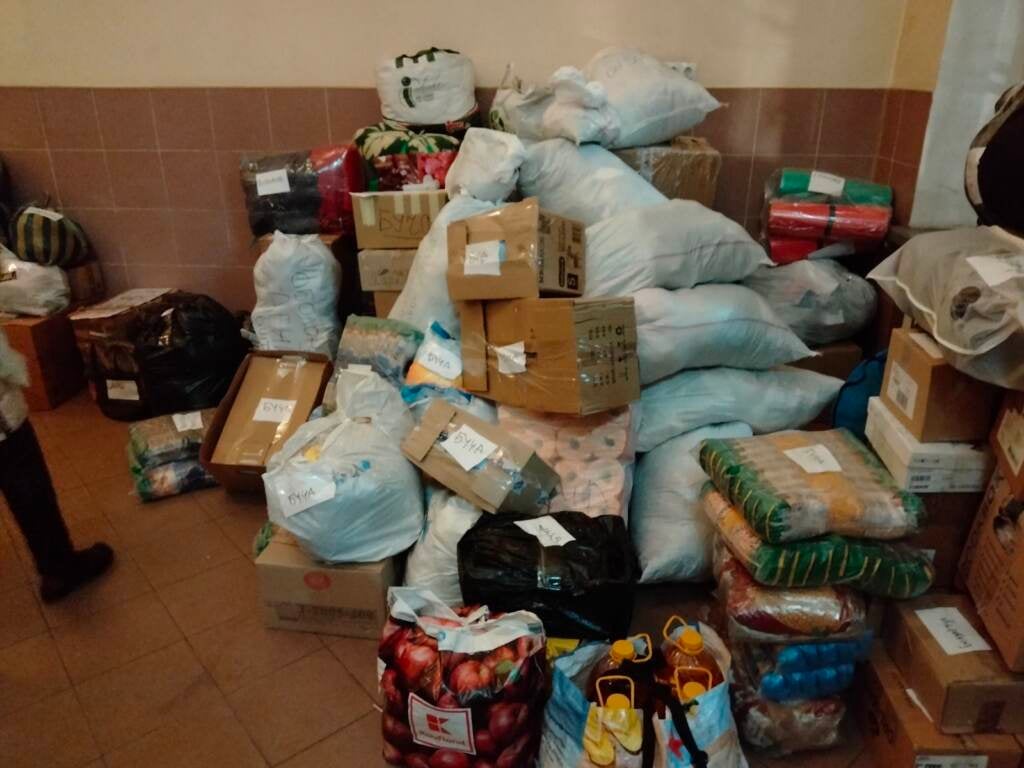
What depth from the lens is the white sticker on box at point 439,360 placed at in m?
2.31

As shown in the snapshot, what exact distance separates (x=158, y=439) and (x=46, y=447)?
2.28 feet

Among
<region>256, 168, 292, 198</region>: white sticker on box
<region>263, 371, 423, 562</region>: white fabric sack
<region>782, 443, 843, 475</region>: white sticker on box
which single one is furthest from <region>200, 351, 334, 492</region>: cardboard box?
<region>782, 443, 843, 475</region>: white sticker on box

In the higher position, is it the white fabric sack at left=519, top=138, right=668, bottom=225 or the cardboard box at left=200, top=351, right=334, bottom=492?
the white fabric sack at left=519, top=138, right=668, bottom=225

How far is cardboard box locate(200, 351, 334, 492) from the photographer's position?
2.54 metres

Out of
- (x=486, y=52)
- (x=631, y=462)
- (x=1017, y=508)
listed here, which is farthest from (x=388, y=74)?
(x=1017, y=508)

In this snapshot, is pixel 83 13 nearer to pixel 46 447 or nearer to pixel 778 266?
pixel 46 447

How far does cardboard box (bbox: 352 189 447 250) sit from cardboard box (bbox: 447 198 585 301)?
620 millimetres

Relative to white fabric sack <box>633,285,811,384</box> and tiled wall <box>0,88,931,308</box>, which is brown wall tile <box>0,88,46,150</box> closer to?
tiled wall <box>0,88,931,308</box>

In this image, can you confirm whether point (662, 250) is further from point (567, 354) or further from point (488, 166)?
point (488, 166)

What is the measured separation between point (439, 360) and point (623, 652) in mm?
1113

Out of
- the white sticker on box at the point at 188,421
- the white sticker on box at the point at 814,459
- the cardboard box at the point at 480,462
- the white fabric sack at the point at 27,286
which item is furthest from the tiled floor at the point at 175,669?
the white fabric sack at the point at 27,286

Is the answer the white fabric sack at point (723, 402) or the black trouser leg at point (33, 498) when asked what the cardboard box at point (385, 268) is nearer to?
the white fabric sack at point (723, 402)

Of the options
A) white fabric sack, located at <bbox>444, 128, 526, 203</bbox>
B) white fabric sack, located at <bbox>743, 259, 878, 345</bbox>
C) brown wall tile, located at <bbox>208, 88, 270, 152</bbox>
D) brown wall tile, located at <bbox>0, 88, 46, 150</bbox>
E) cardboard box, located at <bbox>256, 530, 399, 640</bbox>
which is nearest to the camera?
cardboard box, located at <bbox>256, 530, 399, 640</bbox>

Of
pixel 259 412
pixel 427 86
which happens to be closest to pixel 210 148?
pixel 427 86
